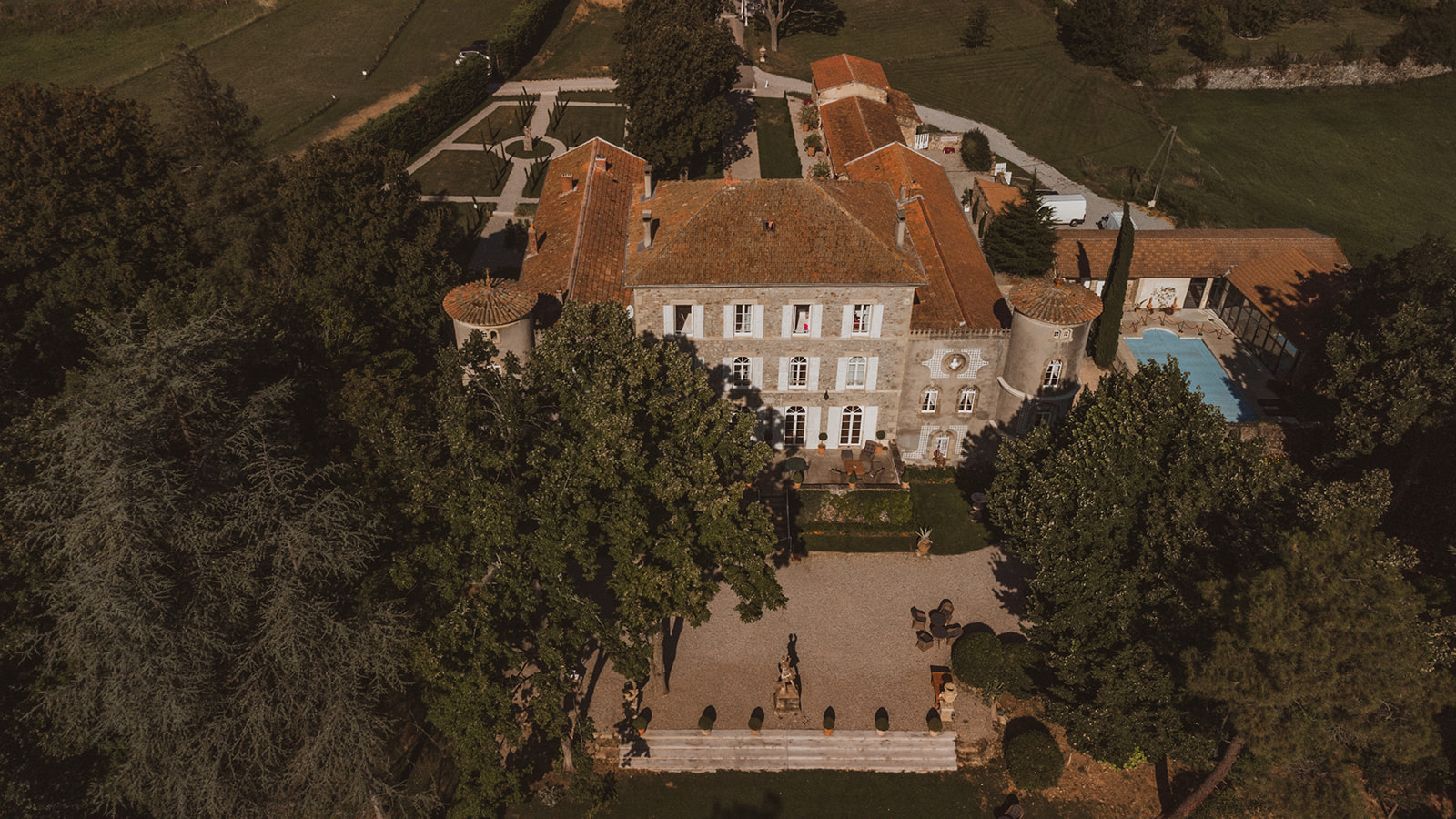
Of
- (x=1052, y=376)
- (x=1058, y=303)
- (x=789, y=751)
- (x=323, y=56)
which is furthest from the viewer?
(x=323, y=56)

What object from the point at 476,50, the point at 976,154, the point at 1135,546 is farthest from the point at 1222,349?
the point at 476,50

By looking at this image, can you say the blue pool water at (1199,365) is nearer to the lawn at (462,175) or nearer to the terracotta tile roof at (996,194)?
the terracotta tile roof at (996,194)

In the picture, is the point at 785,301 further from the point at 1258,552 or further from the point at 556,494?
the point at 1258,552

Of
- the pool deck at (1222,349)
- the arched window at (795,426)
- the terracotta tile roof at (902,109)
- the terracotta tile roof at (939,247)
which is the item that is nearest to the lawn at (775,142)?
the terracotta tile roof at (902,109)

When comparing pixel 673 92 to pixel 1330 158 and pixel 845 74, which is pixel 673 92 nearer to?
pixel 845 74

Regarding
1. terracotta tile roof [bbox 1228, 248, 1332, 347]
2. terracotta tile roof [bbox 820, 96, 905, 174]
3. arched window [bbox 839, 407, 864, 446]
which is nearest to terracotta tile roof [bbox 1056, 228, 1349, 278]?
terracotta tile roof [bbox 1228, 248, 1332, 347]

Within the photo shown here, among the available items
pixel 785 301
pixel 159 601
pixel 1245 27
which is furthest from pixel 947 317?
pixel 1245 27

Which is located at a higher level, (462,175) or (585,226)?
(585,226)
